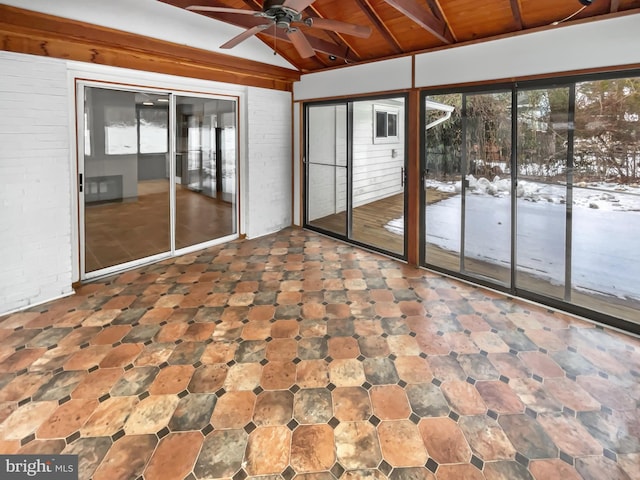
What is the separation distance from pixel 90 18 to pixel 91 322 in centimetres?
308

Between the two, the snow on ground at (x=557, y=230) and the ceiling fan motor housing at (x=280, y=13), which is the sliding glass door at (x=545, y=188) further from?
the ceiling fan motor housing at (x=280, y=13)

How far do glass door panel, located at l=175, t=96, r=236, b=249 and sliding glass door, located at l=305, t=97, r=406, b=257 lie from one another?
139 cm

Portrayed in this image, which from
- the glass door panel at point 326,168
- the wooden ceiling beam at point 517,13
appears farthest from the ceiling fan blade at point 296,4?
the glass door panel at point 326,168

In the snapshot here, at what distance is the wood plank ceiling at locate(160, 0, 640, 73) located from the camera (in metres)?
3.39

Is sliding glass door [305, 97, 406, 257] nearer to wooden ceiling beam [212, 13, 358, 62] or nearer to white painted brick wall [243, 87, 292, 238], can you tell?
white painted brick wall [243, 87, 292, 238]

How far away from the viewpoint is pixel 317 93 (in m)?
6.25

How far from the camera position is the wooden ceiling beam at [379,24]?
13.8 feet

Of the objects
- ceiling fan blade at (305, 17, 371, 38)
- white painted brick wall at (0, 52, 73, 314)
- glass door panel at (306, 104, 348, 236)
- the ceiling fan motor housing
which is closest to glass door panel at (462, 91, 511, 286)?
ceiling fan blade at (305, 17, 371, 38)

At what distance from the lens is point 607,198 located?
11.3 ft

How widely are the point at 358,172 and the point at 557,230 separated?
429 cm

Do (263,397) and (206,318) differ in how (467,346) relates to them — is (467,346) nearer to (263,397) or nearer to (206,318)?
(263,397)

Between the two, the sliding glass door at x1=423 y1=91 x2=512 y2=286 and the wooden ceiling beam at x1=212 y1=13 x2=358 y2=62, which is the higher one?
the wooden ceiling beam at x1=212 y1=13 x2=358 y2=62

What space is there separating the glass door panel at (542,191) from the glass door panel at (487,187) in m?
0.15

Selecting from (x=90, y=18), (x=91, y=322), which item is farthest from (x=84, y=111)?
(x=91, y=322)
